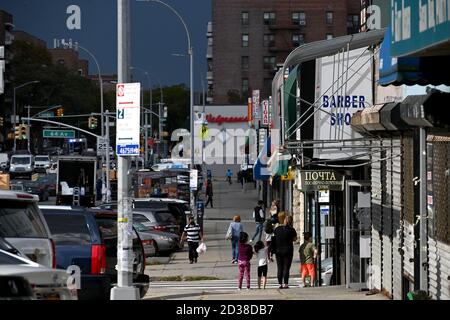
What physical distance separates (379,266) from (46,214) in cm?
604

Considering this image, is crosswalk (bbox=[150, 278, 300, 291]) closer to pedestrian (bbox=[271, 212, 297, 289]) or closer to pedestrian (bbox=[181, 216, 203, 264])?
pedestrian (bbox=[271, 212, 297, 289])

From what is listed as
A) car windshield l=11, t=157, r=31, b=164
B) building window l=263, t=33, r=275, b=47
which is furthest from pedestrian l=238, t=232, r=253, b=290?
building window l=263, t=33, r=275, b=47

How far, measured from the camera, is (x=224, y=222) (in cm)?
5184

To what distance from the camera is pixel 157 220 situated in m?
35.6

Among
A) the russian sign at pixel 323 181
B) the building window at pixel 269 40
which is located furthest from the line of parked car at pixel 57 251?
the building window at pixel 269 40

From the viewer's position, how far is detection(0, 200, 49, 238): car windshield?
37.1 ft

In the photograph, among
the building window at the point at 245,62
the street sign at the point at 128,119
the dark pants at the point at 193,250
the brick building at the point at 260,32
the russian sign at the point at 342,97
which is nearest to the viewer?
the street sign at the point at 128,119

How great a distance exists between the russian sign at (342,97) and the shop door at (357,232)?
77 cm

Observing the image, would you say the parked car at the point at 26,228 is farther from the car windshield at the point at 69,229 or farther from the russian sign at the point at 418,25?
the russian sign at the point at 418,25

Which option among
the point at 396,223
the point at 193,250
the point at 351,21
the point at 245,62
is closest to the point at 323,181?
the point at 396,223

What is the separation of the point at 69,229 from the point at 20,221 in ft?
13.0

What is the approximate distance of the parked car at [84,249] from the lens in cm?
1486

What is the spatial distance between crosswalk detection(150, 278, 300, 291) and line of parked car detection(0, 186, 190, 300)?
18.3 feet

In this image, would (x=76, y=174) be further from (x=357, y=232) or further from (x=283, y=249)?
(x=357, y=232)
